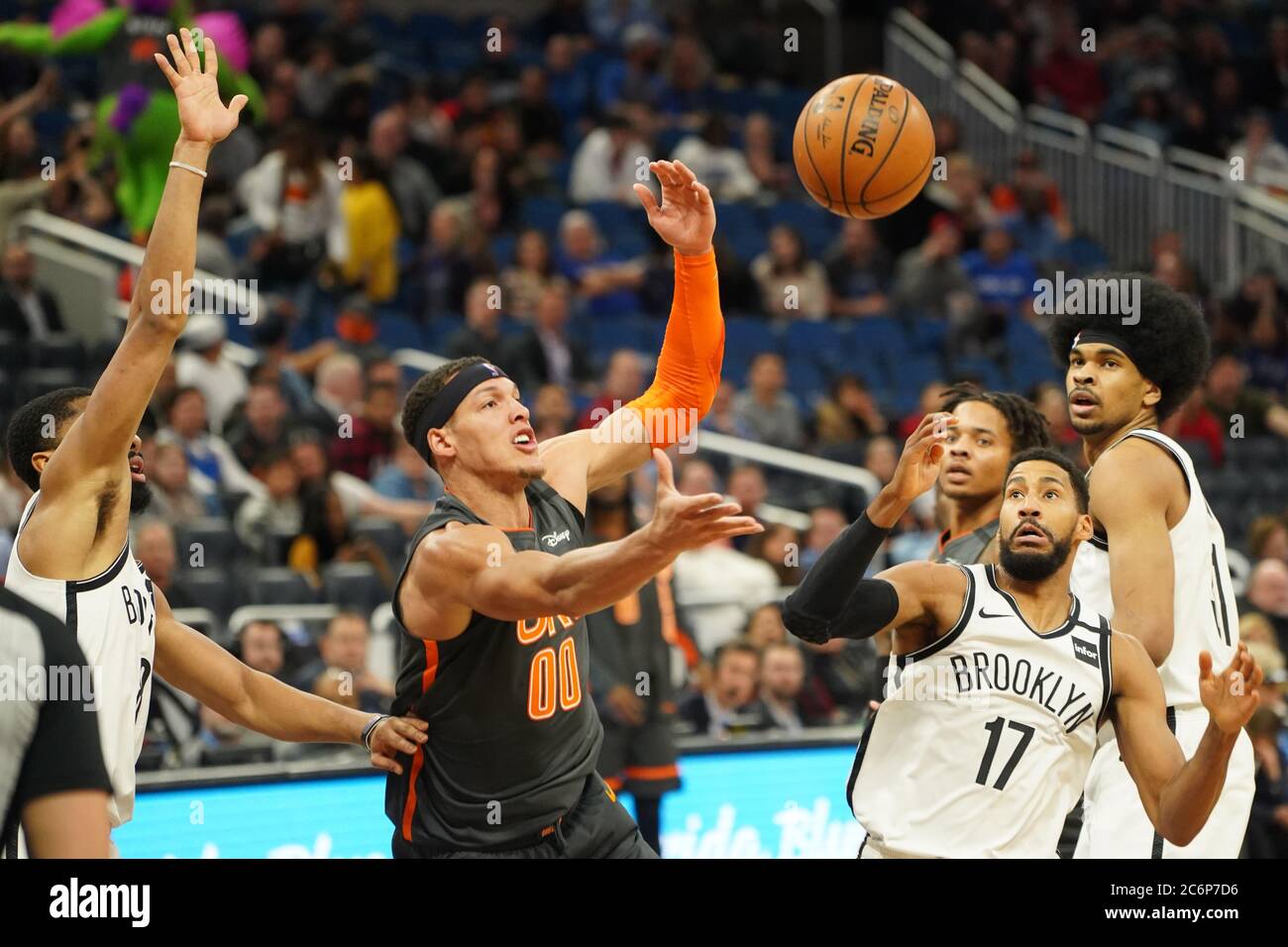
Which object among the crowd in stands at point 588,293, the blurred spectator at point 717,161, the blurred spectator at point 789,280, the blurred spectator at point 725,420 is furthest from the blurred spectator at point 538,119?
the blurred spectator at point 725,420

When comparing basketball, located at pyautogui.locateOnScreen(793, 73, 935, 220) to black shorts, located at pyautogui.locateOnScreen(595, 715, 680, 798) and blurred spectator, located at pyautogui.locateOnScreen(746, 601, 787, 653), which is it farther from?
blurred spectator, located at pyautogui.locateOnScreen(746, 601, 787, 653)

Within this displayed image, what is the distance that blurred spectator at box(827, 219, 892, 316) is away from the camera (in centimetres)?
1347

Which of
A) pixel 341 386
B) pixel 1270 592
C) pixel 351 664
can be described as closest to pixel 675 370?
pixel 351 664

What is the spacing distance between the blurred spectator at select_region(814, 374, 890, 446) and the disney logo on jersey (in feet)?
22.2

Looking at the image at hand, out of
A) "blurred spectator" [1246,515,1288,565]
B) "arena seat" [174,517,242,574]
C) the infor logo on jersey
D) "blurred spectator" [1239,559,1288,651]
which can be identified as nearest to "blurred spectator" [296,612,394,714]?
"arena seat" [174,517,242,574]

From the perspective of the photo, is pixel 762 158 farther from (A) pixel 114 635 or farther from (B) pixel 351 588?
(A) pixel 114 635

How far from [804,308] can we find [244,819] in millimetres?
6988

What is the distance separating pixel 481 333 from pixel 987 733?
709 centimetres

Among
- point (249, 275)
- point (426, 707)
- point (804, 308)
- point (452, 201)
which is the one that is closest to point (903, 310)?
point (804, 308)

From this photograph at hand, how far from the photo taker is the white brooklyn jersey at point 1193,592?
4.89 meters

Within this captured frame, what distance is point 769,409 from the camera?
37.8 feet

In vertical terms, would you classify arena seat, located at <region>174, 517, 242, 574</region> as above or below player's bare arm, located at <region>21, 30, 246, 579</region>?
below

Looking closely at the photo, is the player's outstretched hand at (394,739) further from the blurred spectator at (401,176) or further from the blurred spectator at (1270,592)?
the blurred spectator at (401,176)
